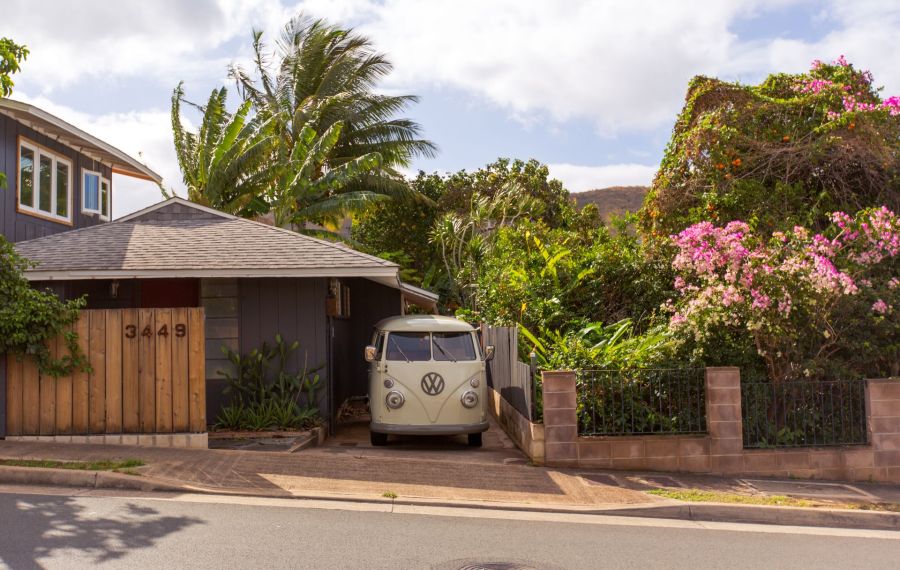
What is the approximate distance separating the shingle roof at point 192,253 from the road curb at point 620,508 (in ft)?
13.2

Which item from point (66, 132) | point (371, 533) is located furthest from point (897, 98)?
point (66, 132)

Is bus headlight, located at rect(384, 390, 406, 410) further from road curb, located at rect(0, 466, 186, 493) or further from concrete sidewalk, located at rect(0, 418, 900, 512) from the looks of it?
road curb, located at rect(0, 466, 186, 493)

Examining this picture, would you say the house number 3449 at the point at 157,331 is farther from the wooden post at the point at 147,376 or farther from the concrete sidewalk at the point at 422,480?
the concrete sidewalk at the point at 422,480

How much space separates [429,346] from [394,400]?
3.28 ft

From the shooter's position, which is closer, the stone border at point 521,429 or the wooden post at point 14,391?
the stone border at point 521,429

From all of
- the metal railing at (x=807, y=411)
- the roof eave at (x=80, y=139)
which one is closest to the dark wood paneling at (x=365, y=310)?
the roof eave at (x=80, y=139)

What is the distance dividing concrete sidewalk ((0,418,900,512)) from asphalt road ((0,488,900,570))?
1.38 feet

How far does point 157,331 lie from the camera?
10.2 m

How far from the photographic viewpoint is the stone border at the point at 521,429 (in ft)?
32.4

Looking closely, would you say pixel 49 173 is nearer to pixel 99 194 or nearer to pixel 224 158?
pixel 99 194

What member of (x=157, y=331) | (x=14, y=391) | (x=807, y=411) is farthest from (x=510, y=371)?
(x=14, y=391)

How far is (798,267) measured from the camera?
9750mm

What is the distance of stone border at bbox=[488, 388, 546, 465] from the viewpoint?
9.89 meters

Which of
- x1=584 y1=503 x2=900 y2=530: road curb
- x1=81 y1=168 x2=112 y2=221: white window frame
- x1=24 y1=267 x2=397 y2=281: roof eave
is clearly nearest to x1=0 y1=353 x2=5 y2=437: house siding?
x1=24 y1=267 x2=397 y2=281: roof eave
